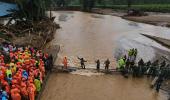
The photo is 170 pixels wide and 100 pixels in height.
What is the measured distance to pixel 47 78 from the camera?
1970 centimetres

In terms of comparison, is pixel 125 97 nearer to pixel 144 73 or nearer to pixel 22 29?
pixel 144 73

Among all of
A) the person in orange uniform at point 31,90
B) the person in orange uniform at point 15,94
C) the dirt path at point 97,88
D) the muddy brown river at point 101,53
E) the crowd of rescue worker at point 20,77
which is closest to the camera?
the person in orange uniform at point 15,94

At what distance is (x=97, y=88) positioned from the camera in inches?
748

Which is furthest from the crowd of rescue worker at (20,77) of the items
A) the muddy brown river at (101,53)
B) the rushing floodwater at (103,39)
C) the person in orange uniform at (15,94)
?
the rushing floodwater at (103,39)

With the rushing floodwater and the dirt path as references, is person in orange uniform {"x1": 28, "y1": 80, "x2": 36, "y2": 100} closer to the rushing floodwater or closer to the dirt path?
the dirt path

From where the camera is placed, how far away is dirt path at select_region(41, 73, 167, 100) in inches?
704

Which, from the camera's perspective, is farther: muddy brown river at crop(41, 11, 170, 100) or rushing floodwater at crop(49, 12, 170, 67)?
rushing floodwater at crop(49, 12, 170, 67)

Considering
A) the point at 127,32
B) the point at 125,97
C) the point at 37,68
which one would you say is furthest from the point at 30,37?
the point at 127,32

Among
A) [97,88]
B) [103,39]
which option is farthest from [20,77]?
[103,39]

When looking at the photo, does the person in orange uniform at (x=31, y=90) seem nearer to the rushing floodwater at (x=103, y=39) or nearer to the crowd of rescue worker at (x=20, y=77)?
the crowd of rescue worker at (x=20, y=77)

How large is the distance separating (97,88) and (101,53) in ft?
31.7

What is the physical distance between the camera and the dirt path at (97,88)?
1789 cm

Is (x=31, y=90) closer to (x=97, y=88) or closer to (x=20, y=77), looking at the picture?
(x=20, y=77)

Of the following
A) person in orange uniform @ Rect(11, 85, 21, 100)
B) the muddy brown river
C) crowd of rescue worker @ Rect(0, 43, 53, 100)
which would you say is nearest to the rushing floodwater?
the muddy brown river
